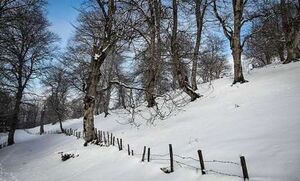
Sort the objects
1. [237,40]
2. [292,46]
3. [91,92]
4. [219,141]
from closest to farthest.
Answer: [219,141] < [91,92] < [237,40] < [292,46]

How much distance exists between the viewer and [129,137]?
14633 mm

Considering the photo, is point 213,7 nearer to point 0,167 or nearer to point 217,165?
point 217,165

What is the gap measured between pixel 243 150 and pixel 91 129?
9.11 metres

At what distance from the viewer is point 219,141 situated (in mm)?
8922

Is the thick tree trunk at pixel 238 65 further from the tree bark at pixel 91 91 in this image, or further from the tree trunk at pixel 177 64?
the tree bark at pixel 91 91

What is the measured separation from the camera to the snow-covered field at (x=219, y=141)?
21.3 ft

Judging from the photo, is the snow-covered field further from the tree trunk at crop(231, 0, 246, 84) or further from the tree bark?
the tree bark

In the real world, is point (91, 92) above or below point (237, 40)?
below

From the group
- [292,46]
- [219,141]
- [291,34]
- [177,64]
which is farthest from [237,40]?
[219,141]

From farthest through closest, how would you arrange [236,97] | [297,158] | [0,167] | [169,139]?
1. [0,167]
2. [236,97]
3. [169,139]
4. [297,158]

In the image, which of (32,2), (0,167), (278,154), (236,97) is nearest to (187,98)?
(236,97)

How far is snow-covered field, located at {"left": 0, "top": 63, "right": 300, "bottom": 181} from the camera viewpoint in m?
6.49

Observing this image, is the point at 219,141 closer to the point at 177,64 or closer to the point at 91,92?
the point at 91,92

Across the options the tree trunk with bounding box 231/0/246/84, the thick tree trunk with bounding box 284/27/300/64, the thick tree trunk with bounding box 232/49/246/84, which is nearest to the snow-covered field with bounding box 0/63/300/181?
the thick tree trunk with bounding box 232/49/246/84
